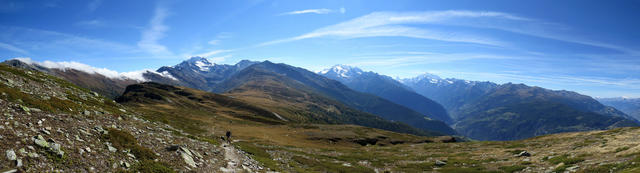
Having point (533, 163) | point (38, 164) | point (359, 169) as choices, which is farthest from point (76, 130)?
point (533, 163)

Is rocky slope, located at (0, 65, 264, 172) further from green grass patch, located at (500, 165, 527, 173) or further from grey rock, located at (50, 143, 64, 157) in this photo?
green grass patch, located at (500, 165, 527, 173)

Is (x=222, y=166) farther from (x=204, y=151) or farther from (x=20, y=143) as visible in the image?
(x=20, y=143)

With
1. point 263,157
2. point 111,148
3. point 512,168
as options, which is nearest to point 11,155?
point 111,148

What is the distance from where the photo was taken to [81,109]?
76.0ft

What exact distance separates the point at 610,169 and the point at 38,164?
127ft

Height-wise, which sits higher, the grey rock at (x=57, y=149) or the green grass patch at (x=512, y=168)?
the grey rock at (x=57, y=149)

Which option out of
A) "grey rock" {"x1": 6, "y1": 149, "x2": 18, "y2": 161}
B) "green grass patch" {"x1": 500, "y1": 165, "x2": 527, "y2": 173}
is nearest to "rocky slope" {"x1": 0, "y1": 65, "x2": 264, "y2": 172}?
"grey rock" {"x1": 6, "y1": 149, "x2": 18, "y2": 161}

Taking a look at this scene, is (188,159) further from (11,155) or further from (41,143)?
(11,155)

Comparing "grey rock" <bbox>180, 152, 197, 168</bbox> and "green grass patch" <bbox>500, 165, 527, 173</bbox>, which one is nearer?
"grey rock" <bbox>180, 152, 197, 168</bbox>

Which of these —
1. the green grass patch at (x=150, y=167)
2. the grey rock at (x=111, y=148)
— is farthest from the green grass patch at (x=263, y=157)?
the grey rock at (x=111, y=148)

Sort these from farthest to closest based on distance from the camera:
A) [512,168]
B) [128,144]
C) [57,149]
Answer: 1. [512,168]
2. [128,144]
3. [57,149]

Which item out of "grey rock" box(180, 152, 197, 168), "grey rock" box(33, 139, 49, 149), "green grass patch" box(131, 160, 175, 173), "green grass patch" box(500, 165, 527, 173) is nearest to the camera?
"grey rock" box(33, 139, 49, 149)

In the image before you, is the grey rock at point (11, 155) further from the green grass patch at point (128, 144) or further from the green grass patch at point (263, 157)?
the green grass patch at point (263, 157)

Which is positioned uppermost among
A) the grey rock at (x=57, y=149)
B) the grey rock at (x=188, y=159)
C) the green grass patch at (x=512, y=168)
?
the grey rock at (x=57, y=149)
